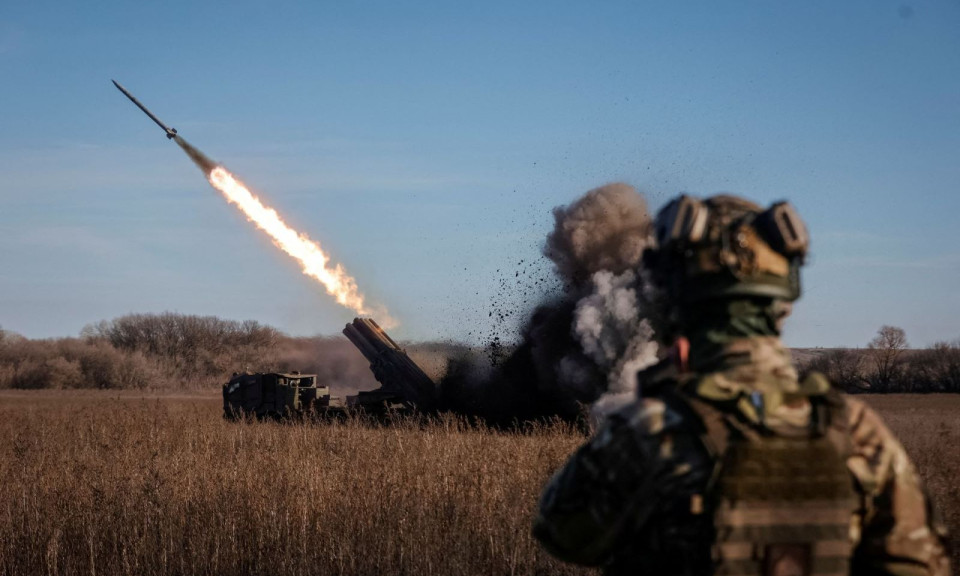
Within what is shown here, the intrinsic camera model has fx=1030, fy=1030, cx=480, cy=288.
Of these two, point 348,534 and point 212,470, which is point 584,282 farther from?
point 348,534

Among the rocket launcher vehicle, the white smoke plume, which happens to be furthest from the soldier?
the rocket launcher vehicle

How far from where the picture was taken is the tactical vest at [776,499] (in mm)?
2516

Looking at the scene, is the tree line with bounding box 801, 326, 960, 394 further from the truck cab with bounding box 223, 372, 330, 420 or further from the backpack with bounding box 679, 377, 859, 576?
the backpack with bounding box 679, 377, 859, 576

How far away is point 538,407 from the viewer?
21297 mm

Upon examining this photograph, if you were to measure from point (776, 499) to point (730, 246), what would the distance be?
0.65 metres

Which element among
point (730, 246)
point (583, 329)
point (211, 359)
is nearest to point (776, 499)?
point (730, 246)

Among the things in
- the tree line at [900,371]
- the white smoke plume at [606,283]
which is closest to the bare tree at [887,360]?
the tree line at [900,371]

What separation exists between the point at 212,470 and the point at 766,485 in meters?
9.43

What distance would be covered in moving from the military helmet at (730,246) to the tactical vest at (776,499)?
348 mm

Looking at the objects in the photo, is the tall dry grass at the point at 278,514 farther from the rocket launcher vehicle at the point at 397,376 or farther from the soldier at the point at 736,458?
the rocket launcher vehicle at the point at 397,376

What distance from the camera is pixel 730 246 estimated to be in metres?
2.70

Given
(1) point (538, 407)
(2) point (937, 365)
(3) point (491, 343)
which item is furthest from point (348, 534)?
(2) point (937, 365)

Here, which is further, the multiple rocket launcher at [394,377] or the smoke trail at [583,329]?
the multiple rocket launcher at [394,377]

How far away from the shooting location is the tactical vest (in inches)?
99.0
